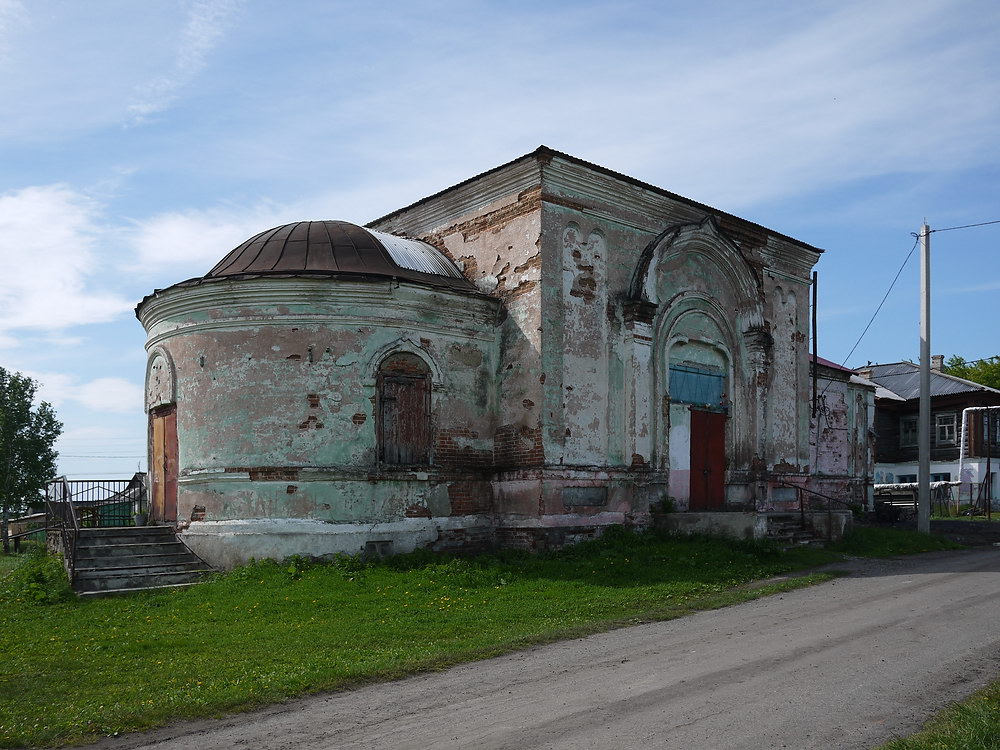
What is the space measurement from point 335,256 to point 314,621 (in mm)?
7293

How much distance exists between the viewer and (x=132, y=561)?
14.1 m

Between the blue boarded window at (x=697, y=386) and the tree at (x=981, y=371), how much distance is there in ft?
131

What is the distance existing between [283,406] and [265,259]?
9.70ft

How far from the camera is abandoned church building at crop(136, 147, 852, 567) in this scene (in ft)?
48.6

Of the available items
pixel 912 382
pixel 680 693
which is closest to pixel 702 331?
pixel 680 693

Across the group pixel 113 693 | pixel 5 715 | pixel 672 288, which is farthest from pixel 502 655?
pixel 672 288

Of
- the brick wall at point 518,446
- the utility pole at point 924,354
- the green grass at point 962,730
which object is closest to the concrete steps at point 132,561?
the brick wall at point 518,446

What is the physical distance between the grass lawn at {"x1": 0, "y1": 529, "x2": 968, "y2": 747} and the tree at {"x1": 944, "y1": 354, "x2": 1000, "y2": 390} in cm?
4305

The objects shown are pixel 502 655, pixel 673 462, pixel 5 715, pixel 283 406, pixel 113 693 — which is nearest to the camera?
pixel 5 715

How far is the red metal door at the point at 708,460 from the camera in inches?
717

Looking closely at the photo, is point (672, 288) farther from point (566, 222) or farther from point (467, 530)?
point (467, 530)

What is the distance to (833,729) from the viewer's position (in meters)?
6.27

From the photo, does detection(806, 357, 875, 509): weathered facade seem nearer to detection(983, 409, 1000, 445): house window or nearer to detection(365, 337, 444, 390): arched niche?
detection(983, 409, 1000, 445): house window

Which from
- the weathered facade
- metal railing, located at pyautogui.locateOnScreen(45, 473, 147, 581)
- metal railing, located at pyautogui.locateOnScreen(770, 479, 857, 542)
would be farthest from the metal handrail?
the weathered facade
